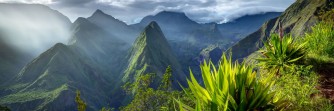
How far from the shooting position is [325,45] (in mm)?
12484

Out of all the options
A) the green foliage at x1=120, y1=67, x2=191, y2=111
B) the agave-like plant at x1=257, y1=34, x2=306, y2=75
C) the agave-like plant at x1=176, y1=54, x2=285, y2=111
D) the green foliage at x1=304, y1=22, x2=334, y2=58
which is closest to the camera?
the agave-like plant at x1=176, y1=54, x2=285, y2=111

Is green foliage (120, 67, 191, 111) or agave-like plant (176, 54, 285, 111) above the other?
agave-like plant (176, 54, 285, 111)

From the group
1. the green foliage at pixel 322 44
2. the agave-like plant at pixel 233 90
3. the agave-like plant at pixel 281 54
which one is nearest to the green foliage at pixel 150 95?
the green foliage at pixel 322 44

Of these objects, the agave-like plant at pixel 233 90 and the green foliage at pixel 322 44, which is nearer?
the agave-like plant at pixel 233 90

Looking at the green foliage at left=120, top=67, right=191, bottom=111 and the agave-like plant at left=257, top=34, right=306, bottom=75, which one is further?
the green foliage at left=120, top=67, right=191, bottom=111

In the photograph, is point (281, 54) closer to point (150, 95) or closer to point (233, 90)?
point (233, 90)

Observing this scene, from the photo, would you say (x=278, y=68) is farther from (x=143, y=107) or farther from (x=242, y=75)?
(x=143, y=107)

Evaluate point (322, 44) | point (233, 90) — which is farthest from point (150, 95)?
point (233, 90)

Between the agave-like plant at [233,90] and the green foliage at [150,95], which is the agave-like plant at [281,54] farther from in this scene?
the green foliage at [150,95]

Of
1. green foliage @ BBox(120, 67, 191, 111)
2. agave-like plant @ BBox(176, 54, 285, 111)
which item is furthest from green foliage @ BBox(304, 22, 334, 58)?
green foliage @ BBox(120, 67, 191, 111)

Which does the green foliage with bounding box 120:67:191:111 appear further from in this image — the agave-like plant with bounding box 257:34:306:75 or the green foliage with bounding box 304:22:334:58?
the agave-like plant with bounding box 257:34:306:75

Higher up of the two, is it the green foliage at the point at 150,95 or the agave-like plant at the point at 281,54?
the agave-like plant at the point at 281,54

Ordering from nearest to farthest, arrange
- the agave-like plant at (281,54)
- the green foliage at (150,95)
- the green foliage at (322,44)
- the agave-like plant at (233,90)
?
the agave-like plant at (233,90) → the agave-like plant at (281,54) → the green foliage at (322,44) → the green foliage at (150,95)

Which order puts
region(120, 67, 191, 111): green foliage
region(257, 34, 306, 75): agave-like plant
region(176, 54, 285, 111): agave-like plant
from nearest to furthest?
region(176, 54, 285, 111): agave-like plant
region(257, 34, 306, 75): agave-like plant
region(120, 67, 191, 111): green foliage
